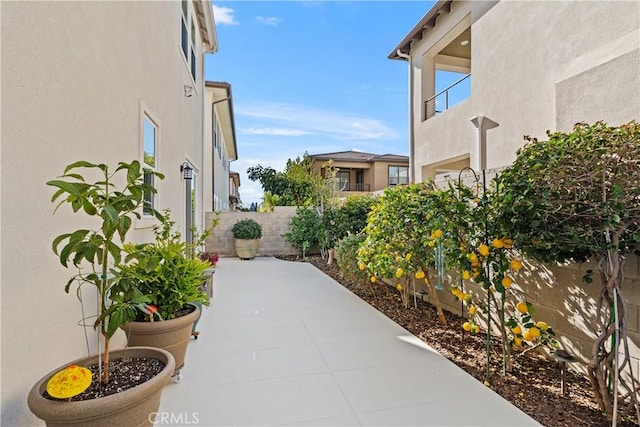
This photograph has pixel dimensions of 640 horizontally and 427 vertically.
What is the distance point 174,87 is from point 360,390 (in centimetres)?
556

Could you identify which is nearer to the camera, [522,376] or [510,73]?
[522,376]

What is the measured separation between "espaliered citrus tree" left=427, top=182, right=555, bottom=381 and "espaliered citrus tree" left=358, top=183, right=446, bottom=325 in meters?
0.38

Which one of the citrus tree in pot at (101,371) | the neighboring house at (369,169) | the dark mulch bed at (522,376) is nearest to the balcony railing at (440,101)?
the dark mulch bed at (522,376)

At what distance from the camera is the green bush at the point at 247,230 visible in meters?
10.8

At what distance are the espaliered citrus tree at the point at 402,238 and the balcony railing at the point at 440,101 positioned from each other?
4980mm

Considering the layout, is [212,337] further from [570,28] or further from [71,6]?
[570,28]

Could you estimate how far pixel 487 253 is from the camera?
2979 millimetres

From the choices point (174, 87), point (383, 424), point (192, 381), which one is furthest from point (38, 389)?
point (174, 87)

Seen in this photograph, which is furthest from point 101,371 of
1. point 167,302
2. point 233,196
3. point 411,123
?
point 233,196

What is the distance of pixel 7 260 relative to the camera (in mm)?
1655

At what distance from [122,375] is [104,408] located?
0.46 m

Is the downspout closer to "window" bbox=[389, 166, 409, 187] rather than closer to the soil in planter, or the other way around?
the soil in planter

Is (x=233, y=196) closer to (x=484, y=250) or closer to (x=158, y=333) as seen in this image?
(x=158, y=333)

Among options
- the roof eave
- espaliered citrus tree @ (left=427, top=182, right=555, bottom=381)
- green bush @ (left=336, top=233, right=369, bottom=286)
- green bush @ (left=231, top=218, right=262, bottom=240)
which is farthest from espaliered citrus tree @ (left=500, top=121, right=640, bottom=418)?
green bush @ (left=231, top=218, right=262, bottom=240)
